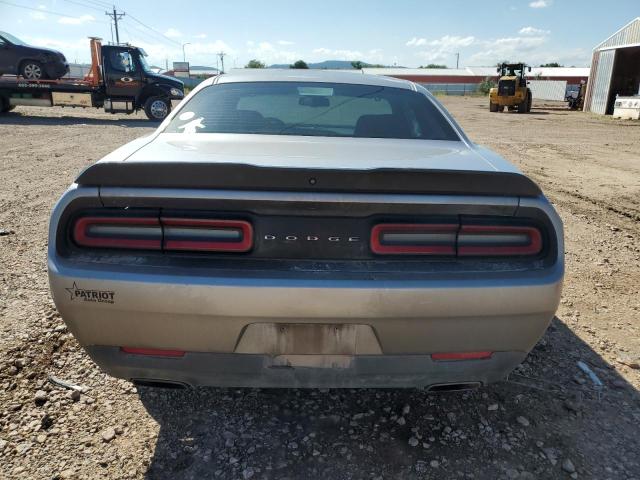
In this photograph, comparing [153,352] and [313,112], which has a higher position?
[313,112]

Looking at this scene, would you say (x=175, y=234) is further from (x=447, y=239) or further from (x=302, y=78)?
(x=302, y=78)

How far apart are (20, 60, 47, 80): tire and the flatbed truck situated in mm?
A: 300

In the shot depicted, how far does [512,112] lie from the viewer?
28.9 meters

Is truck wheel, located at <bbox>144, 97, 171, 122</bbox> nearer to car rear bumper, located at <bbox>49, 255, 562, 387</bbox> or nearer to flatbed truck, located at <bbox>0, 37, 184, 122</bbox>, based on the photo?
flatbed truck, located at <bbox>0, 37, 184, 122</bbox>

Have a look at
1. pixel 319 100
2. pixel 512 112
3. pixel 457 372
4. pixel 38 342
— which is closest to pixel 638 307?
pixel 457 372

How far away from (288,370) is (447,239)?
2.64ft

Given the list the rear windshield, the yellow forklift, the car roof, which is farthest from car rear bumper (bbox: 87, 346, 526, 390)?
the yellow forklift

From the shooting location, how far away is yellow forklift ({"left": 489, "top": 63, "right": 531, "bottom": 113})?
89.7 ft

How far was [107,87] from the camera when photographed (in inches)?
688

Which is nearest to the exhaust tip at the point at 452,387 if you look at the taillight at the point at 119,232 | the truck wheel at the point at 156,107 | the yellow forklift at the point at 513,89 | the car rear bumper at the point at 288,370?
the car rear bumper at the point at 288,370

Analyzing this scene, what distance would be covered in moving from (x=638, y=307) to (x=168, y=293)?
3591 mm

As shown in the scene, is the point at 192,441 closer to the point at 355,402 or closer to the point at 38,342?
the point at 355,402

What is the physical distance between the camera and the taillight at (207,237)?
5.97 feet

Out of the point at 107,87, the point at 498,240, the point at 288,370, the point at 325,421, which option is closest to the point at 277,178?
the point at 288,370
